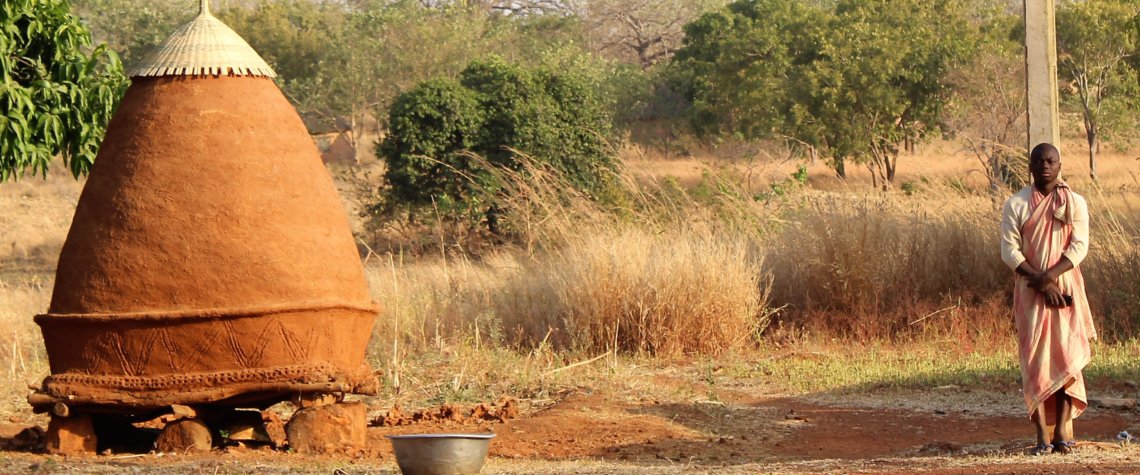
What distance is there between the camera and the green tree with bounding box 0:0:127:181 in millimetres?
8078

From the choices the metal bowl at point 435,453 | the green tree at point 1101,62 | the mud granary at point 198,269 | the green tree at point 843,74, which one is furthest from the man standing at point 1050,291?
the green tree at point 1101,62

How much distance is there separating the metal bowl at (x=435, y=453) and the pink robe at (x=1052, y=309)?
2.56 meters

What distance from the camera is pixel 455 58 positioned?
3138 centimetres

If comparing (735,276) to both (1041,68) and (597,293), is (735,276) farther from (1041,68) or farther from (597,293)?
(1041,68)

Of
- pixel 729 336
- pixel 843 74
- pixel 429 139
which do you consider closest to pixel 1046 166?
pixel 729 336

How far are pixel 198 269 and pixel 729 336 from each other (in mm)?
5731

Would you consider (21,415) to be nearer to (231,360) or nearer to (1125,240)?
(231,360)

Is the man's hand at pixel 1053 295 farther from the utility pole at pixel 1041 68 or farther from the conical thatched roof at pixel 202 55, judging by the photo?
the utility pole at pixel 1041 68

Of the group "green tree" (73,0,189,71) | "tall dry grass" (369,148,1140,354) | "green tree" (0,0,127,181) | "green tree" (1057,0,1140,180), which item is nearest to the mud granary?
"green tree" (0,0,127,181)

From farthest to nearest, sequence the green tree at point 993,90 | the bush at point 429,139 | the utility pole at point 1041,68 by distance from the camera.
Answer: the green tree at point 993,90
the bush at point 429,139
the utility pole at point 1041,68

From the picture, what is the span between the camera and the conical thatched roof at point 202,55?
242 inches

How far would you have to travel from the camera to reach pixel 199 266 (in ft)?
19.3

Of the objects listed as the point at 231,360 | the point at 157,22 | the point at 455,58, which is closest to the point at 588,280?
the point at 231,360

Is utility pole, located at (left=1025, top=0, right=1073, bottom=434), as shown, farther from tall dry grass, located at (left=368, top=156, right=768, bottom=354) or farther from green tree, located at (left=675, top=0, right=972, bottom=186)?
green tree, located at (left=675, top=0, right=972, bottom=186)
